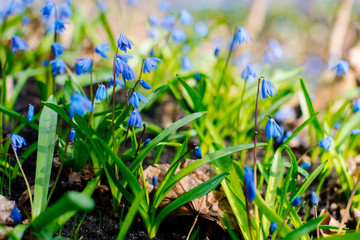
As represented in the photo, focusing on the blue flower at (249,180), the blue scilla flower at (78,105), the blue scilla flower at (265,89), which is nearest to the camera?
the blue flower at (249,180)

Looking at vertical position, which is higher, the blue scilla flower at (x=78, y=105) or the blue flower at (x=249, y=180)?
the blue scilla flower at (x=78, y=105)

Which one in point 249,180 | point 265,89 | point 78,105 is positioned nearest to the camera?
point 249,180

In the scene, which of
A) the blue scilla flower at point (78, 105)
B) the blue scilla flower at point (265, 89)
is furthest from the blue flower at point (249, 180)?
the blue scilla flower at point (78, 105)

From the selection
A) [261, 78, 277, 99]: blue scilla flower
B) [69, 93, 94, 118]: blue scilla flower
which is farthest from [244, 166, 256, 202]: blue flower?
[69, 93, 94, 118]: blue scilla flower

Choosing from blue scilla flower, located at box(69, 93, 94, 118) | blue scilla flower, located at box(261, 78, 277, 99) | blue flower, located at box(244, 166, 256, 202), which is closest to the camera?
blue flower, located at box(244, 166, 256, 202)

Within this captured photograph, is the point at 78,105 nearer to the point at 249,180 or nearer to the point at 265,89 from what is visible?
the point at 249,180

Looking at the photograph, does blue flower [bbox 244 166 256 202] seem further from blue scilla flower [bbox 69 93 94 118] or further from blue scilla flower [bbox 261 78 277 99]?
blue scilla flower [bbox 69 93 94 118]

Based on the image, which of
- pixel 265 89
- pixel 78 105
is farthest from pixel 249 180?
pixel 78 105

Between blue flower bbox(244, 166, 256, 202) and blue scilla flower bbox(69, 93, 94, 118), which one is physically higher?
blue scilla flower bbox(69, 93, 94, 118)

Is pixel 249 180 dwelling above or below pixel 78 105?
below

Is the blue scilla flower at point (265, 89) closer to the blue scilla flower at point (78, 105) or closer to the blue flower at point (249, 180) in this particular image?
the blue flower at point (249, 180)

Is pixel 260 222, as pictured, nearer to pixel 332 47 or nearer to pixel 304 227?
pixel 304 227
